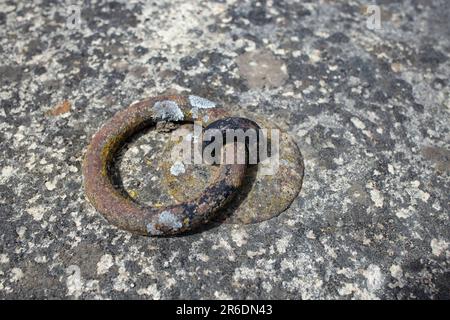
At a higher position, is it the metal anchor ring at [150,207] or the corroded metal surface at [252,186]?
the metal anchor ring at [150,207]

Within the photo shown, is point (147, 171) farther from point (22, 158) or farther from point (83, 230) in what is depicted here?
point (22, 158)

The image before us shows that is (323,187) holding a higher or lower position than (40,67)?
lower

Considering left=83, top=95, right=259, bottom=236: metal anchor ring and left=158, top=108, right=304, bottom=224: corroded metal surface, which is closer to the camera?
left=83, top=95, right=259, bottom=236: metal anchor ring

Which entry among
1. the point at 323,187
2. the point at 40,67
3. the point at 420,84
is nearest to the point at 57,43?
the point at 40,67

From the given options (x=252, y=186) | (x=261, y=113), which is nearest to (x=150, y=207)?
(x=252, y=186)

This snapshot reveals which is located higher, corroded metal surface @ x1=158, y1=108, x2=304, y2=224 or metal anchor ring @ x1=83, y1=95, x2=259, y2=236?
metal anchor ring @ x1=83, y1=95, x2=259, y2=236
